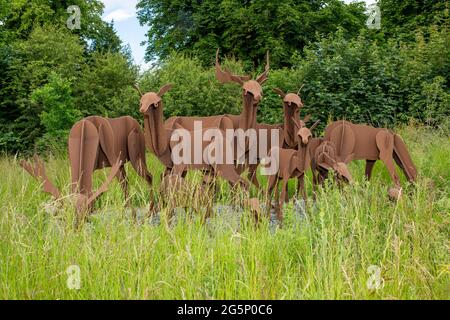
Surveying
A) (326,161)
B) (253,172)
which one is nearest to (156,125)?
(253,172)

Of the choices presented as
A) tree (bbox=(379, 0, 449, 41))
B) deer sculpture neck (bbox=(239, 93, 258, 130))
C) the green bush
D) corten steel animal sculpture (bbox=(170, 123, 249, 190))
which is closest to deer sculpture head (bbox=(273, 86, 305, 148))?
deer sculpture neck (bbox=(239, 93, 258, 130))

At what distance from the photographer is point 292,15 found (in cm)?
1989

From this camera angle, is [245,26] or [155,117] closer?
[155,117]

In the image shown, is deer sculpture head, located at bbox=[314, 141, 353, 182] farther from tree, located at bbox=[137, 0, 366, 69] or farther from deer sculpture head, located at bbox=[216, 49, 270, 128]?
tree, located at bbox=[137, 0, 366, 69]

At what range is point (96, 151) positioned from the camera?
4.39 meters

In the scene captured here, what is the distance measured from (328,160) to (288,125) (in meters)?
0.55

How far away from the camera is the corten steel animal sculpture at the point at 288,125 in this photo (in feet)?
15.5

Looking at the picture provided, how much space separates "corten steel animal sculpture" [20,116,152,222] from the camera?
13.7 feet

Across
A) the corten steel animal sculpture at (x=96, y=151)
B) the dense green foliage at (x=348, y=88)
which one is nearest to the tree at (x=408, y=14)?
the dense green foliage at (x=348, y=88)

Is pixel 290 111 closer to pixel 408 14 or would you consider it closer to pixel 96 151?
pixel 96 151

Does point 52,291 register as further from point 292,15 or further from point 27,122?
point 292,15

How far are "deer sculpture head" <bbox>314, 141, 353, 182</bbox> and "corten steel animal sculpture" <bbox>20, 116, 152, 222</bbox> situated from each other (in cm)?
176
